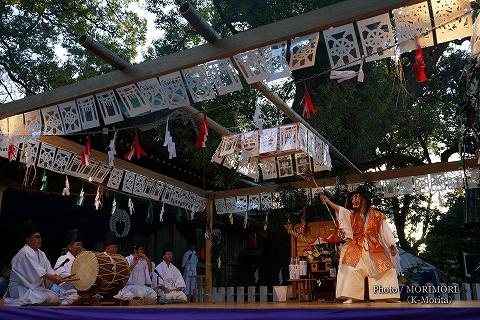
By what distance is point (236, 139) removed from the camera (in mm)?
7777

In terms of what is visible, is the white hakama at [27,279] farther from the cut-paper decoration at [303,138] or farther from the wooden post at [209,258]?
the wooden post at [209,258]

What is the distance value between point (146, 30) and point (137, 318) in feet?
34.1

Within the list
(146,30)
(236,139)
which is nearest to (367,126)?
(236,139)

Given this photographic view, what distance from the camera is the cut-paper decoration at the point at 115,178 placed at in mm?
8547

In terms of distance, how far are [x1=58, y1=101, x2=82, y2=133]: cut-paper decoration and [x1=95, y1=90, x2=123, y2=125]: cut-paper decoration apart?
0.40 meters

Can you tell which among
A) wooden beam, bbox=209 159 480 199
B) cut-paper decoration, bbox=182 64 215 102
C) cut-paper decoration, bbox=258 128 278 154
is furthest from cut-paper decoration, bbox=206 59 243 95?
wooden beam, bbox=209 159 480 199

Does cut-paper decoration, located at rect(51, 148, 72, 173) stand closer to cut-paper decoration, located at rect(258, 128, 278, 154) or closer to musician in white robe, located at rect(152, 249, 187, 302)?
musician in white robe, located at rect(152, 249, 187, 302)

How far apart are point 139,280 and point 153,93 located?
3.98 m

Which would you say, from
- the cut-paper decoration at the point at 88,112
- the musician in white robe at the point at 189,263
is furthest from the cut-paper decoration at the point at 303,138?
the musician in white robe at the point at 189,263

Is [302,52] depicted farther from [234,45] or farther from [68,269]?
[68,269]

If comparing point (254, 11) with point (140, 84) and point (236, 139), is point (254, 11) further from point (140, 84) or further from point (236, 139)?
point (140, 84)

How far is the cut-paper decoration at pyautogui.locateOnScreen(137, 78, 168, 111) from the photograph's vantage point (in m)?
5.23

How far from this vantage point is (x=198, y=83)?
5.05m

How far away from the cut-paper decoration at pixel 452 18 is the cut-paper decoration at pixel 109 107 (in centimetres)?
362
